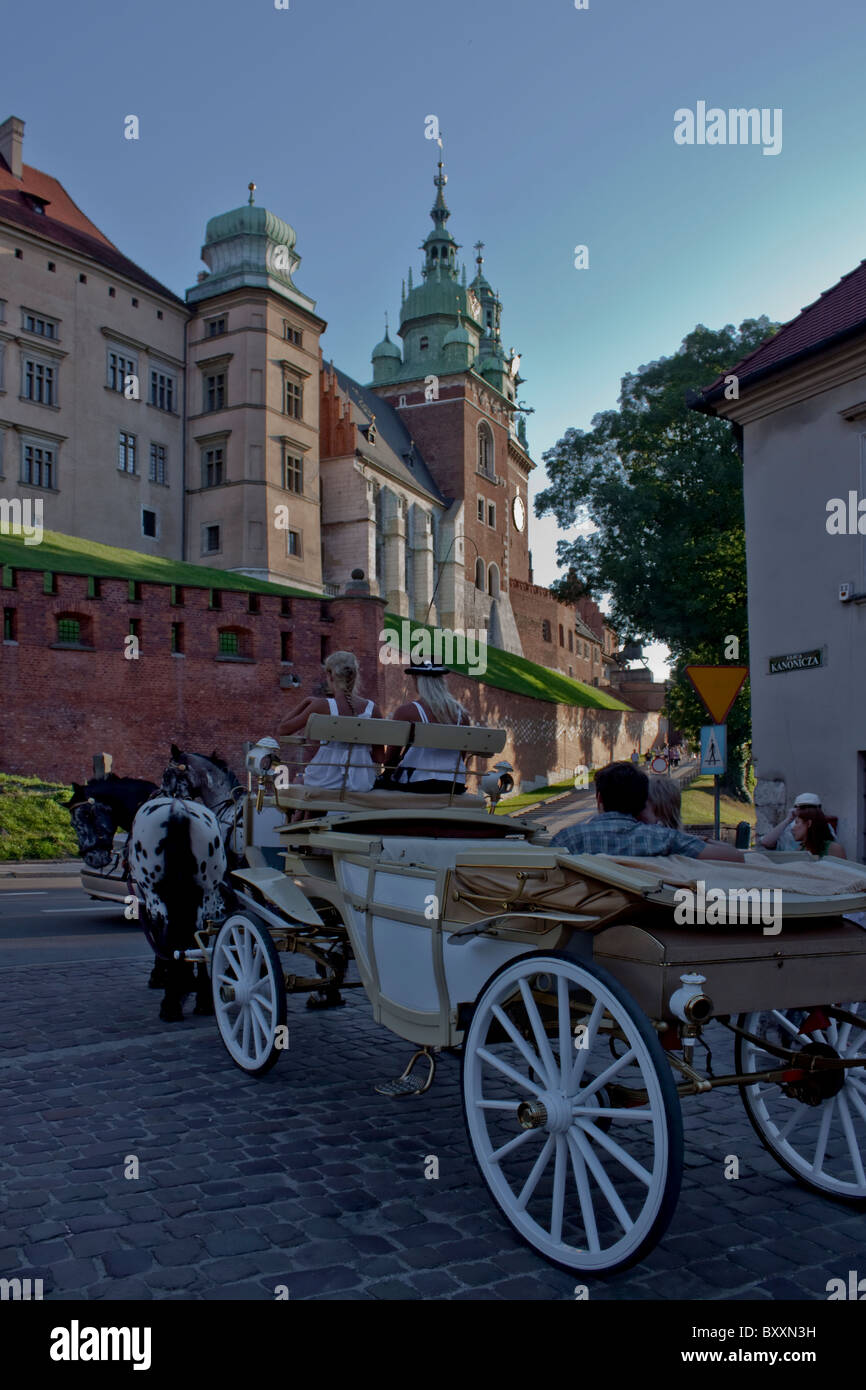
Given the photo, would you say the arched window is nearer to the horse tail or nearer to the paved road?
the horse tail

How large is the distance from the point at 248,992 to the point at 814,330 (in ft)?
37.7

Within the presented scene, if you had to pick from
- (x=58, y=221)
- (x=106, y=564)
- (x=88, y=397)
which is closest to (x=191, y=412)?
(x=88, y=397)

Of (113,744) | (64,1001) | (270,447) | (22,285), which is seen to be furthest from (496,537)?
(64,1001)

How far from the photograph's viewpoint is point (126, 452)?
131ft

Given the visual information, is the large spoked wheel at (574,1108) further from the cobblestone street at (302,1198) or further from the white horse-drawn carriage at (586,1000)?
the cobblestone street at (302,1198)

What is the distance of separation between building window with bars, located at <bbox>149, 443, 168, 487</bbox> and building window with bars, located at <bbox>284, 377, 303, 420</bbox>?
18.4 feet

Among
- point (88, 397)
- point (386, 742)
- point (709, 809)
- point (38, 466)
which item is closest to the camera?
point (386, 742)

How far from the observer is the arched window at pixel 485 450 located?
70062 mm

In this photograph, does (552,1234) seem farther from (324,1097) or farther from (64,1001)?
(64,1001)

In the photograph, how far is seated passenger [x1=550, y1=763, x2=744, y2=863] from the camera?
3.95 metres

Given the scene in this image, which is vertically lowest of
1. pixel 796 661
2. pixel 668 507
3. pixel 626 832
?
pixel 626 832

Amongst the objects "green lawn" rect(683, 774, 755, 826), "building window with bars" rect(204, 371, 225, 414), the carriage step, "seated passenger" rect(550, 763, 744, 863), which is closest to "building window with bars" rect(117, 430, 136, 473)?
"building window with bars" rect(204, 371, 225, 414)

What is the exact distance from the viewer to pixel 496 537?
70625 mm

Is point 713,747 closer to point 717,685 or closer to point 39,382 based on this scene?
point 717,685
